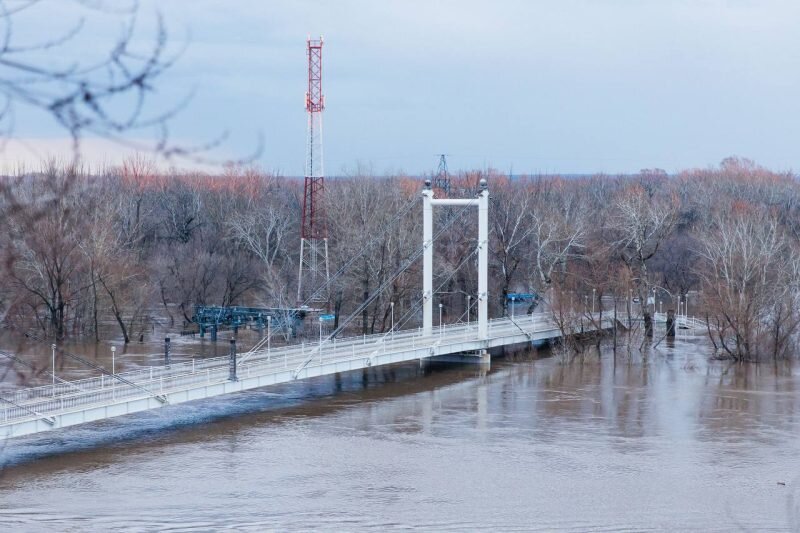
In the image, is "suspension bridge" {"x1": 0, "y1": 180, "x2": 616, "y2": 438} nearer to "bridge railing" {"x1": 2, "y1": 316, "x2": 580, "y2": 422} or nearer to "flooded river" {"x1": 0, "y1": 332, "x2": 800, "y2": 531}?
"bridge railing" {"x1": 2, "y1": 316, "x2": 580, "y2": 422}

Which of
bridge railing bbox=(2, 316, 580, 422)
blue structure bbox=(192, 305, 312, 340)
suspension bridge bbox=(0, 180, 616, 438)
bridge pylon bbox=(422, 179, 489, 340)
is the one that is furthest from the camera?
blue structure bbox=(192, 305, 312, 340)

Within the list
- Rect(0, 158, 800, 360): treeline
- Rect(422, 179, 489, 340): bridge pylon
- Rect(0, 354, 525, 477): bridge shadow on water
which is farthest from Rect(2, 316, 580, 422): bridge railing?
Rect(0, 158, 800, 360): treeline

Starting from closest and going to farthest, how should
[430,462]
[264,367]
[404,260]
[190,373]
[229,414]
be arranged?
[430,462]
[229,414]
[264,367]
[190,373]
[404,260]

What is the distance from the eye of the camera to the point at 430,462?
15.9 m

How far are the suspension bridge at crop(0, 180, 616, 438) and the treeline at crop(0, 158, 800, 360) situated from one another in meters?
1.60

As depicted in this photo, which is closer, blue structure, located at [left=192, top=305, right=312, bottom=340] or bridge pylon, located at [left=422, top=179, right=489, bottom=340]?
bridge pylon, located at [left=422, top=179, right=489, bottom=340]

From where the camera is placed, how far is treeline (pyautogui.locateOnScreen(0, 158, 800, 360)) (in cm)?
2914

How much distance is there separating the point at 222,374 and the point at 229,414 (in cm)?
75

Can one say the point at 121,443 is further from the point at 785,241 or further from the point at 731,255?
the point at 785,241

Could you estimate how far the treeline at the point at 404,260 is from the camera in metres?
29.1

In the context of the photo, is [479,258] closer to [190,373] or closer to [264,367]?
[264,367]

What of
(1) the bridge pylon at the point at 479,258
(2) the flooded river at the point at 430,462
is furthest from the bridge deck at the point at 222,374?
(2) the flooded river at the point at 430,462

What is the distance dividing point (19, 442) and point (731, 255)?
19.9 m

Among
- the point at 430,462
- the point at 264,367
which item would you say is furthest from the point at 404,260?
the point at 430,462
